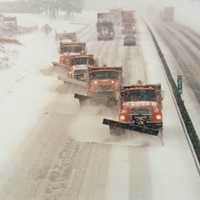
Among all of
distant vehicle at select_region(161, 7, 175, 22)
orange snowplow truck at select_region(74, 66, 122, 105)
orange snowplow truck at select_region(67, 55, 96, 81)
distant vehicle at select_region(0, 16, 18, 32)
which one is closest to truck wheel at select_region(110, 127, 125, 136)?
orange snowplow truck at select_region(74, 66, 122, 105)

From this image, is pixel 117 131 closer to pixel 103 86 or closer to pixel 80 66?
pixel 103 86

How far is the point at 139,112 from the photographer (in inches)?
988

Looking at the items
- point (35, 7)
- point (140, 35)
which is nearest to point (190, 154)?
point (140, 35)

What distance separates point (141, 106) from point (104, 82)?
746 centimetres

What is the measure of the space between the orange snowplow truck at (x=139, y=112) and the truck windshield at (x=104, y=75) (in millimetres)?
6686

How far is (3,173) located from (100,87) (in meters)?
12.1

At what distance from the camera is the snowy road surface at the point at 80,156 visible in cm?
1919

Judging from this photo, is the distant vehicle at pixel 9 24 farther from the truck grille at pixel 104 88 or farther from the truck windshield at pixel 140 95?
the truck windshield at pixel 140 95

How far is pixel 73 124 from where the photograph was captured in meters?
28.1

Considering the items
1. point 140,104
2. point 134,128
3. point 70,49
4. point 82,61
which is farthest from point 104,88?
point 70,49

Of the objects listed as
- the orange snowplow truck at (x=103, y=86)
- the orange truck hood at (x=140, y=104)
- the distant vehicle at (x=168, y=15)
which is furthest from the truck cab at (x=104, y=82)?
the distant vehicle at (x=168, y=15)

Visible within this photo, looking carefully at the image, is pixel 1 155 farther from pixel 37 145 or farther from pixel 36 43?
pixel 36 43

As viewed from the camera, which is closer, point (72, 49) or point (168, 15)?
point (72, 49)

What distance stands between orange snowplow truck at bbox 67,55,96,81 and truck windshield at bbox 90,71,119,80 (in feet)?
17.7
